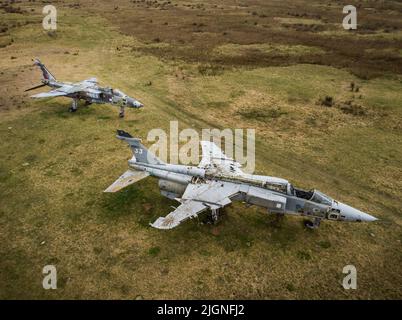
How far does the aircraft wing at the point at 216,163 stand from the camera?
20309 millimetres

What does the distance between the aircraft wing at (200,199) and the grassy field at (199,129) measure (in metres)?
2.30

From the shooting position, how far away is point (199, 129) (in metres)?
31.7

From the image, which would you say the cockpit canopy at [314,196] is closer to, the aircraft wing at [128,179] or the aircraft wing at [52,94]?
the aircraft wing at [128,179]

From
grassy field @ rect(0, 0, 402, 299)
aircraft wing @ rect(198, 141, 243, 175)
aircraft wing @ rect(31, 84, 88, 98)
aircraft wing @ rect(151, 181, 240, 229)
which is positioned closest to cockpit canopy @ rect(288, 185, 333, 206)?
grassy field @ rect(0, 0, 402, 299)

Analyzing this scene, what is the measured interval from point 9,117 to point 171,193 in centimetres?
2233

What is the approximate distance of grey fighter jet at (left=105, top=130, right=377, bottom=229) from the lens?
1802 cm

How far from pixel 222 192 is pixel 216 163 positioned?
295 centimetres

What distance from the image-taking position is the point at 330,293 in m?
16.2

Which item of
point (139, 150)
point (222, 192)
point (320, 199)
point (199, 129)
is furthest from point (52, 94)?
point (320, 199)

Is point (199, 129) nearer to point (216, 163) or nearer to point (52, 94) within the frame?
point (216, 163)

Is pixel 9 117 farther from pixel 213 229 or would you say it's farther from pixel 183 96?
pixel 213 229

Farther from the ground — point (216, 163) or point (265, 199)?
point (216, 163)

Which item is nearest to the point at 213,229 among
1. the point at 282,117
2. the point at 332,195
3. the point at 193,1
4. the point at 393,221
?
the point at 332,195

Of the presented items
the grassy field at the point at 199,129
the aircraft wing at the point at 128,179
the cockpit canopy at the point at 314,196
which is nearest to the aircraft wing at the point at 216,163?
the grassy field at the point at 199,129
